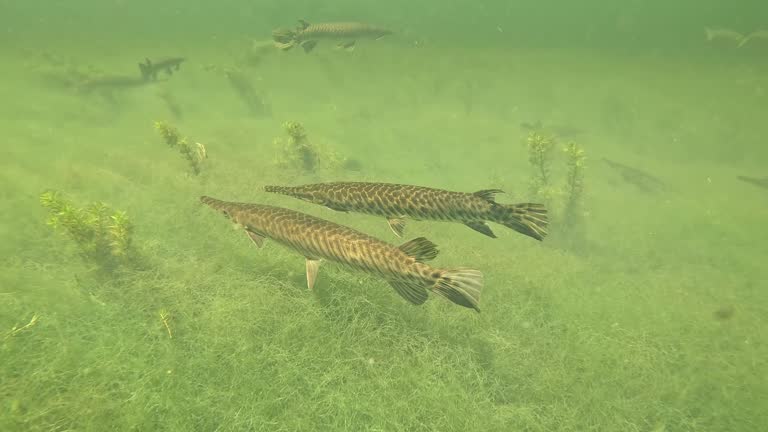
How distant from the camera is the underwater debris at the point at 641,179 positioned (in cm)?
1480

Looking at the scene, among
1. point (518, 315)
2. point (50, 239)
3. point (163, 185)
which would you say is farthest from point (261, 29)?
point (518, 315)

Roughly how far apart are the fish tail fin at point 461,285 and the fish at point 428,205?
111 centimetres

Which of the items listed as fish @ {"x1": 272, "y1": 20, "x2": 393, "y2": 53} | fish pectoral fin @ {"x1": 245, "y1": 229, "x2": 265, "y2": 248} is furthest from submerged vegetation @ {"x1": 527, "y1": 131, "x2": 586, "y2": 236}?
fish pectoral fin @ {"x1": 245, "y1": 229, "x2": 265, "y2": 248}

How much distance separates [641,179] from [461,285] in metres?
15.0

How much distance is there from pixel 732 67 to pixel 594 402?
34838mm

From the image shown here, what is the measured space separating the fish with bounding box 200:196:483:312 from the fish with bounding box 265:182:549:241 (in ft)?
2.39

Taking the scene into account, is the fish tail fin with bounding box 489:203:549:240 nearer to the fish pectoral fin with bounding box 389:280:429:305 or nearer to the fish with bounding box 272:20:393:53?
the fish pectoral fin with bounding box 389:280:429:305

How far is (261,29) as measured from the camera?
1674 inches

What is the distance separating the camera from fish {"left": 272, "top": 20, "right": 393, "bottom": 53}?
30.8 ft

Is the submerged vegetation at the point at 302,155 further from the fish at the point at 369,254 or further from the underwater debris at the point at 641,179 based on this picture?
the underwater debris at the point at 641,179

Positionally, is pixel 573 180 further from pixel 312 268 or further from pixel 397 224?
pixel 312 268

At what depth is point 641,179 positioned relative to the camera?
15180mm

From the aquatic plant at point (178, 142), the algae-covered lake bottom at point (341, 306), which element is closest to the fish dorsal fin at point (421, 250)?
the algae-covered lake bottom at point (341, 306)

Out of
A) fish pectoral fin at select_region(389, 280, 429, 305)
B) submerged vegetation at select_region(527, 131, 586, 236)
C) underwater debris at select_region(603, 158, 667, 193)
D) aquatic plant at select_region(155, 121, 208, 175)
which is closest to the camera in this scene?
fish pectoral fin at select_region(389, 280, 429, 305)
